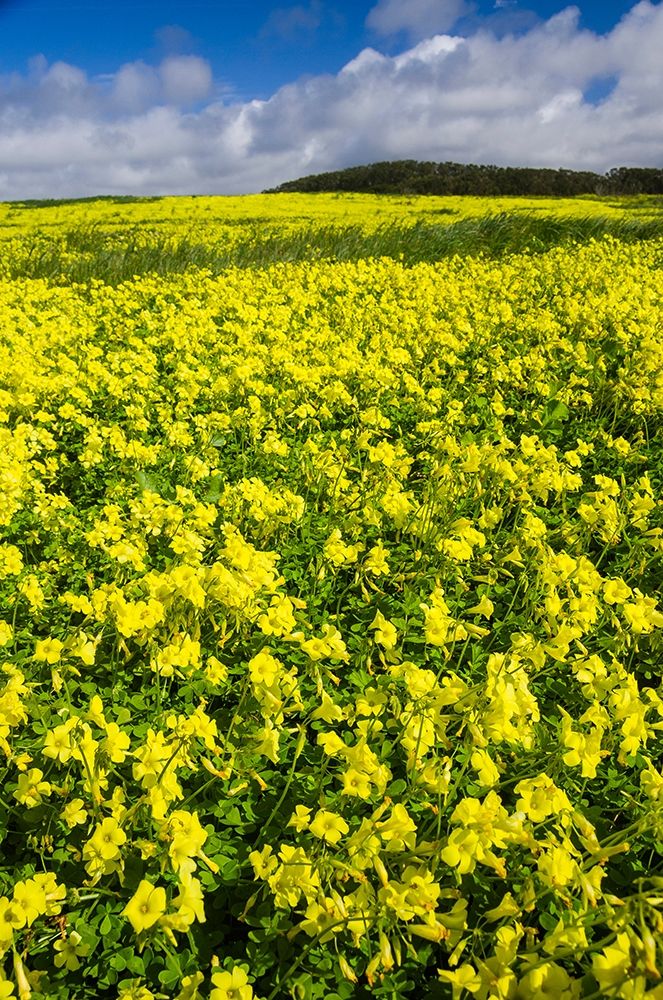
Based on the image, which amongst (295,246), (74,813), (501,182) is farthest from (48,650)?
(501,182)

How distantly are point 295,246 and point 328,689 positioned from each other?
36.8ft

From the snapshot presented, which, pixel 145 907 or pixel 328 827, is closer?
pixel 145 907

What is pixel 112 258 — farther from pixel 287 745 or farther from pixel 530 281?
pixel 287 745

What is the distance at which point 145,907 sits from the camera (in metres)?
1.54

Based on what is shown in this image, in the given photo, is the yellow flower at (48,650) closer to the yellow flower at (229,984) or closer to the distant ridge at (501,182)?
the yellow flower at (229,984)

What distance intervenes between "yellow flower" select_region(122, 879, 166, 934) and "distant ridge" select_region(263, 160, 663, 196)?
152ft

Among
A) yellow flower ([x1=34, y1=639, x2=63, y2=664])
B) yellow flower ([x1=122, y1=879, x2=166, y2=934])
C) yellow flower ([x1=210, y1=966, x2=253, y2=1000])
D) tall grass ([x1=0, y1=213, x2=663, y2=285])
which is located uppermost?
tall grass ([x1=0, y1=213, x2=663, y2=285])

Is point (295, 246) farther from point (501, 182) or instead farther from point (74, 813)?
point (501, 182)

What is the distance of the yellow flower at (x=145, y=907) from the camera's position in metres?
1.49

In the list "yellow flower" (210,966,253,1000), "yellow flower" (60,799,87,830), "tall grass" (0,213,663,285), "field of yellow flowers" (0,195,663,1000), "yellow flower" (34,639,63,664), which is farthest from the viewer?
"tall grass" (0,213,663,285)

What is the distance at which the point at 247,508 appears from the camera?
11.2 ft

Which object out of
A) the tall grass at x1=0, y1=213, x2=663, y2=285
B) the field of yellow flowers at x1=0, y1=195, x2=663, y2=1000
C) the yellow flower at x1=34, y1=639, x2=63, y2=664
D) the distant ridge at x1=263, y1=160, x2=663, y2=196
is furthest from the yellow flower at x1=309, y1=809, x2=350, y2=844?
the distant ridge at x1=263, y1=160, x2=663, y2=196

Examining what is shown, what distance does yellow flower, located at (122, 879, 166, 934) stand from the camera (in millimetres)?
1486

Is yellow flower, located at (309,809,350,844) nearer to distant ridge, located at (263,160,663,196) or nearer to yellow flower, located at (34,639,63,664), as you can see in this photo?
yellow flower, located at (34,639,63,664)
